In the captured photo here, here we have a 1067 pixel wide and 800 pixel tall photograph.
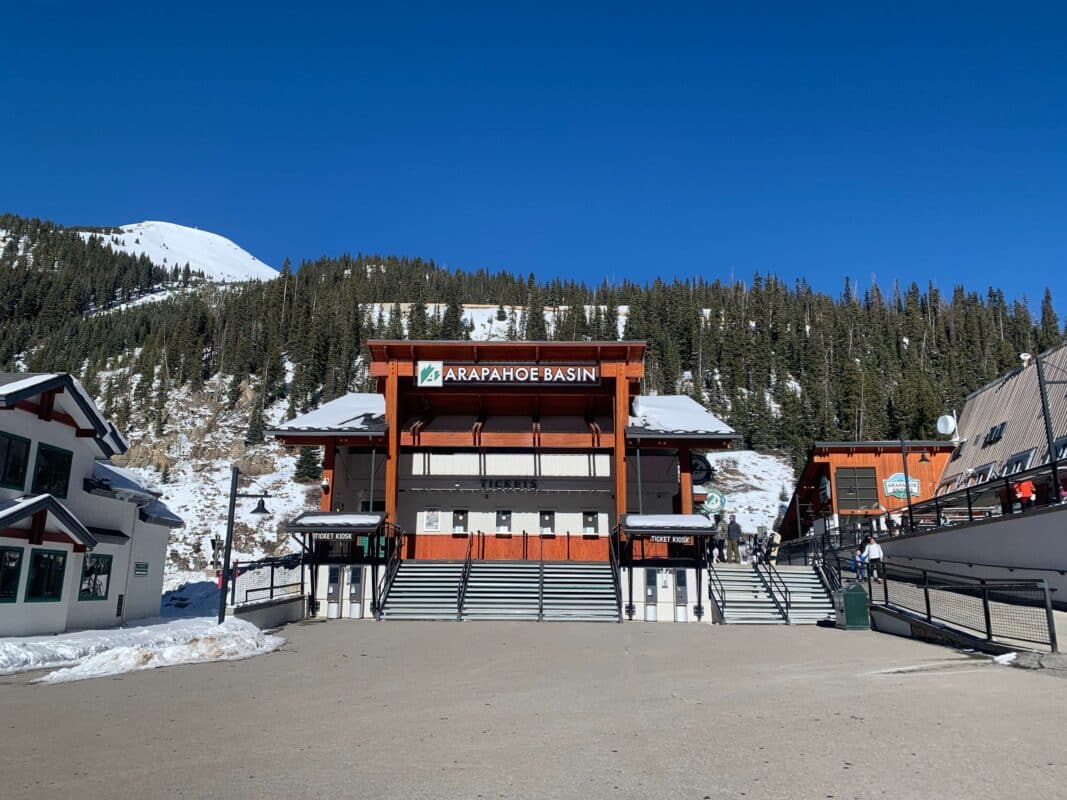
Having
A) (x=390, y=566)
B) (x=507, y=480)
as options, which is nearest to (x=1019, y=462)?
(x=507, y=480)

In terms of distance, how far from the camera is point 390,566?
26.9m

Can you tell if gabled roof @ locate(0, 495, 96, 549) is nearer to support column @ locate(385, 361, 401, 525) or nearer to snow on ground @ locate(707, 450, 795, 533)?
support column @ locate(385, 361, 401, 525)

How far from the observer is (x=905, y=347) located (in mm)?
122062

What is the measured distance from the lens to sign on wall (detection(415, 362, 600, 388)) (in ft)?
100.0

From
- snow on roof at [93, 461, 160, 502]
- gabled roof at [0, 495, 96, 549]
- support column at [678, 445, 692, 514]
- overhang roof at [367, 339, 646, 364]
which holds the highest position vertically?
overhang roof at [367, 339, 646, 364]

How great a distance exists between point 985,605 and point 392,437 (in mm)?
20634

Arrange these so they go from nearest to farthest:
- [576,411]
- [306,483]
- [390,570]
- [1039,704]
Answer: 1. [1039,704]
2. [390,570]
3. [576,411]
4. [306,483]

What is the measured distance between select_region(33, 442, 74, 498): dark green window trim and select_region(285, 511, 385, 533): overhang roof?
22.7ft

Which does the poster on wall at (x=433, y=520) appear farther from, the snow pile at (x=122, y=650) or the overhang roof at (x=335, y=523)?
the snow pile at (x=122, y=650)

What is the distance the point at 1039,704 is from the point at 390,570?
810 inches

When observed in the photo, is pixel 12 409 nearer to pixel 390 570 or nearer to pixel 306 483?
pixel 390 570

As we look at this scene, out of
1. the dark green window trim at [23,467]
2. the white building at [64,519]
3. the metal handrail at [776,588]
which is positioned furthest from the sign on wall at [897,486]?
the dark green window trim at [23,467]

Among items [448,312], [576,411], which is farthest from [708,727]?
[448,312]

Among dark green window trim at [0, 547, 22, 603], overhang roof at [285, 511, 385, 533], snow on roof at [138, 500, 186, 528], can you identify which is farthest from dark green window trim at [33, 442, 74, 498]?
overhang roof at [285, 511, 385, 533]
